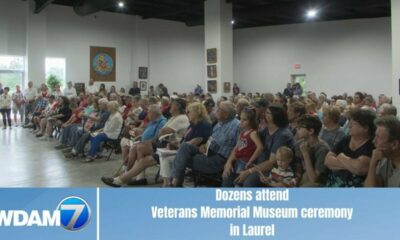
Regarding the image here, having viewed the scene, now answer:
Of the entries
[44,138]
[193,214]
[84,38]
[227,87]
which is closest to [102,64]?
[84,38]

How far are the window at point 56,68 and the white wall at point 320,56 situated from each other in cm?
818

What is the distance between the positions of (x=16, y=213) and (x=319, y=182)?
82.8 inches

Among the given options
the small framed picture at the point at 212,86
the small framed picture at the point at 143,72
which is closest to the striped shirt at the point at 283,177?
the small framed picture at the point at 212,86

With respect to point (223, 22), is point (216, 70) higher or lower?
lower

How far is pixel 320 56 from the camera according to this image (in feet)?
55.5

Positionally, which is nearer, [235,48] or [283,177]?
[283,177]

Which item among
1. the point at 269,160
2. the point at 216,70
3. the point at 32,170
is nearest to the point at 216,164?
the point at 269,160

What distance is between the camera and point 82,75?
16.0 m

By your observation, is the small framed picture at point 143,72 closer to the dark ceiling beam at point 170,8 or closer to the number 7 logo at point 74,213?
the dark ceiling beam at point 170,8

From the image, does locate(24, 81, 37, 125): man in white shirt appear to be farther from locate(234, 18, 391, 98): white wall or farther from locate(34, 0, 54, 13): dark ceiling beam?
locate(234, 18, 391, 98): white wall

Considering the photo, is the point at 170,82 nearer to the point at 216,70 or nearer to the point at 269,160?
the point at 216,70

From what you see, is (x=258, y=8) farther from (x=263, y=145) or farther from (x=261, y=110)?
(x=263, y=145)

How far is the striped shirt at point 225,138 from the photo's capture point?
4195mm

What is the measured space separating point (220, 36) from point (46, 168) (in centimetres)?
848
